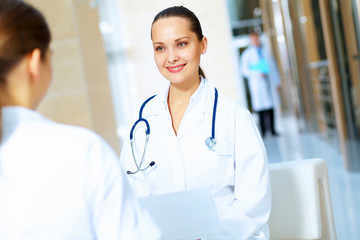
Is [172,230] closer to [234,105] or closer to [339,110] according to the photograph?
[234,105]

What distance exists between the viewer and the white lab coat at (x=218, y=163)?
5.32 ft

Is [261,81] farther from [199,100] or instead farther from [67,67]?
[199,100]

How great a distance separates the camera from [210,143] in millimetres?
1647

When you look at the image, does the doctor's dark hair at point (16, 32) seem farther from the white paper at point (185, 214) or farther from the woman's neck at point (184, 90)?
the woman's neck at point (184, 90)

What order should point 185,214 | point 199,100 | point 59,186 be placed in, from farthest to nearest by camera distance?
1. point 199,100
2. point 185,214
3. point 59,186

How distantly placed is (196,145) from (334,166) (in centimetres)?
393

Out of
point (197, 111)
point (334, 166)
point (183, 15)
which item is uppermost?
point (183, 15)

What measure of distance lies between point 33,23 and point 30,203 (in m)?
0.32

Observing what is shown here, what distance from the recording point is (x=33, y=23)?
0.94 metres

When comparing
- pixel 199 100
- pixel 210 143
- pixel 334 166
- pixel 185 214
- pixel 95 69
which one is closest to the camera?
pixel 185 214

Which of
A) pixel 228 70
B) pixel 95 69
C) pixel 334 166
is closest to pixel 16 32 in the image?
pixel 95 69

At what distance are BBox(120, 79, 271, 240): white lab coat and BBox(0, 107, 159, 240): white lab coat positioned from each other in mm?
736

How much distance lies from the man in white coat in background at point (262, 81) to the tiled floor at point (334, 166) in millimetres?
351

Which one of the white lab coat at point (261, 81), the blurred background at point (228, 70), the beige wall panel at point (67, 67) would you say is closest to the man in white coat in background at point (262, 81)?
the white lab coat at point (261, 81)
